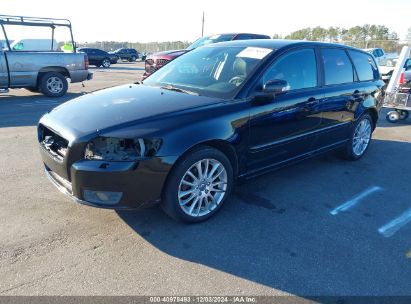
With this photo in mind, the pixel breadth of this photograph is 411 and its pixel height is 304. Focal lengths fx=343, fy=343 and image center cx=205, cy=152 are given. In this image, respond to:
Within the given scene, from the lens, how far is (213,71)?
Result: 3945 mm

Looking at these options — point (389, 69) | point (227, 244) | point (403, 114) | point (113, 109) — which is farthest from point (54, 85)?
point (389, 69)

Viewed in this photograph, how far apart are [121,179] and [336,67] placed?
11.2 ft

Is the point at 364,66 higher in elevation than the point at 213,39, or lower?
lower

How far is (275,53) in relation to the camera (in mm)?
3811

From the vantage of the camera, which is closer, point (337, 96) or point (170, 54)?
point (337, 96)

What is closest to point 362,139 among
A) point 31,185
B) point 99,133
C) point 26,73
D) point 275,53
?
point 275,53

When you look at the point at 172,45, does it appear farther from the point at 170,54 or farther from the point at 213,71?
the point at 213,71

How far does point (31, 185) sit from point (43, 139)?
3.16ft

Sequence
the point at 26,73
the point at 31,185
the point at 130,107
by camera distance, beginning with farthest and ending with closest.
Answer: the point at 26,73 < the point at 31,185 < the point at 130,107

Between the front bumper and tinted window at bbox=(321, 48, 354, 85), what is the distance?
8.94ft

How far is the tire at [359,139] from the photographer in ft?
17.1

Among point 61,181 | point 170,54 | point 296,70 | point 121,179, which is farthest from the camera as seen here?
point 170,54

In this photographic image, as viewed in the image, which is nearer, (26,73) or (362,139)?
(362,139)

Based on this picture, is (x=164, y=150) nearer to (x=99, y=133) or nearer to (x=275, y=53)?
(x=99, y=133)
